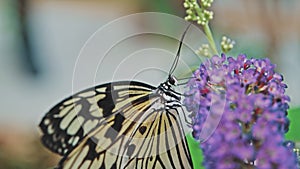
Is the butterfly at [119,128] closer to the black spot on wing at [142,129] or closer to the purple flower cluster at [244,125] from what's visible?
the black spot on wing at [142,129]

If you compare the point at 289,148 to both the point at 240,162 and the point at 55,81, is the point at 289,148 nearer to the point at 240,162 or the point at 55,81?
the point at 240,162

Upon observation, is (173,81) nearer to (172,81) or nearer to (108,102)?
(172,81)

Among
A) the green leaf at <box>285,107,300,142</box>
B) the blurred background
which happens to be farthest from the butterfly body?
the blurred background

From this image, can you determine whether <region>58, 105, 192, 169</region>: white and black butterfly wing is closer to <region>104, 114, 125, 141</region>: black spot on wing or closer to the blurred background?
<region>104, 114, 125, 141</region>: black spot on wing

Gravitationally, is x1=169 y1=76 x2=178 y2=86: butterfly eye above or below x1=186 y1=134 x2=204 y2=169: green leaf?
above

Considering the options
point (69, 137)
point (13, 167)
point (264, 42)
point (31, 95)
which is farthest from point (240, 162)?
point (31, 95)

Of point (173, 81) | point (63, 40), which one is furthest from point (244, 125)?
point (63, 40)

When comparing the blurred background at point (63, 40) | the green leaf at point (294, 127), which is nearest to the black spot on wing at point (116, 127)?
the green leaf at point (294, 127)
